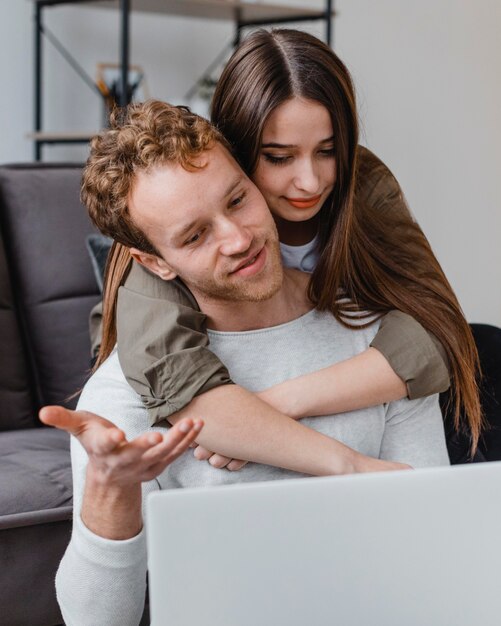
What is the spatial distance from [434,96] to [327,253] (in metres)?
3.14

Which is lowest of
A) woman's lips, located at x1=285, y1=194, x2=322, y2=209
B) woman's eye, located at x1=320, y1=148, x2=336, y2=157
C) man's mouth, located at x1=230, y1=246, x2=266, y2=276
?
man's mouth, located at x1=230, y1=246, x2=266, y2=276

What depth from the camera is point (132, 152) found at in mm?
1200

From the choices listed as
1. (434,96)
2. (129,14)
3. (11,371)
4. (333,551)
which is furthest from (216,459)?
(434,96)

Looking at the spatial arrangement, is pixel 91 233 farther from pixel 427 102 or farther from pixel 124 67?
pixel 427 102

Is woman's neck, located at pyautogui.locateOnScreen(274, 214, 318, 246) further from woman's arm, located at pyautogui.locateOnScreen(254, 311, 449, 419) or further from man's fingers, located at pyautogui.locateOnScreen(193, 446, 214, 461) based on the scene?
man's fingers, located at pyautogui.locateOnScreen(193, 446, 214, 461)

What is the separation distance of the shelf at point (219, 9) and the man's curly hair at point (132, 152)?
2005 mm

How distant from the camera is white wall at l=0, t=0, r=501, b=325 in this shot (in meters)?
3.66

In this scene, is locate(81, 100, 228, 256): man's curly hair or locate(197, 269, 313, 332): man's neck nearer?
locate(81, 100, 228, 256): man's curly hair

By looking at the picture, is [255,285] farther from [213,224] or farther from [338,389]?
[338,389]

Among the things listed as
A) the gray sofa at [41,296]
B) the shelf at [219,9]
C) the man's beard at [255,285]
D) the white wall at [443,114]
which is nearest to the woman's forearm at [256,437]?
the man's beard at [255,285]

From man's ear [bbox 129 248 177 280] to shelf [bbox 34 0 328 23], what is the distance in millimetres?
2026

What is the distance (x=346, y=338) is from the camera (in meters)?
1.42

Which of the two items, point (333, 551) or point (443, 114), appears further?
point (443, 114)

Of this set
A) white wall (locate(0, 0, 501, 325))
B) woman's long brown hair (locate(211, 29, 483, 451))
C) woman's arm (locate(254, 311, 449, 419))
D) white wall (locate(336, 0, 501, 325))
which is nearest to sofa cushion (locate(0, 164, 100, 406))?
woman's long brown hair (locate(211, 29, 483, 451))
